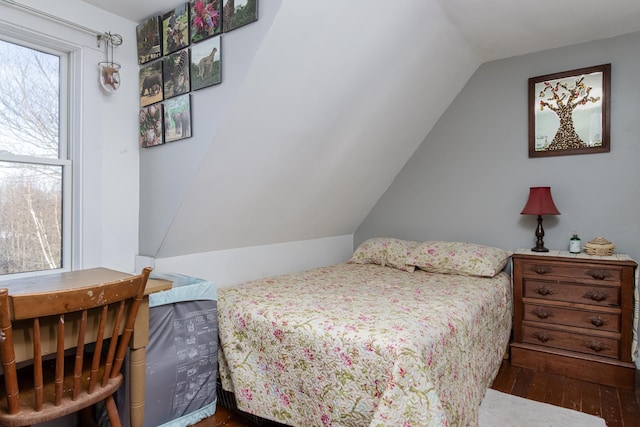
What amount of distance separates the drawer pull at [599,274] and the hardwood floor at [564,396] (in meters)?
0.68

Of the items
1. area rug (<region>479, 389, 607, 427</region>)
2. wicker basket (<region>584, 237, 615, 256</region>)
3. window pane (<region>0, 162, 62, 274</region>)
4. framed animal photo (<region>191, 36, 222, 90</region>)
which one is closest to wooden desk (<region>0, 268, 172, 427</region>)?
window pane (<region>0, 162, 62, 274</region>)

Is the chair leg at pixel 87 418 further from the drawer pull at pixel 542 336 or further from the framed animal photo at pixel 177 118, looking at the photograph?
the drawer pull at pixel 542 336

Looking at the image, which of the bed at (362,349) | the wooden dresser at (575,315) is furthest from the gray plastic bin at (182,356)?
the wooden dresser at (575,315)

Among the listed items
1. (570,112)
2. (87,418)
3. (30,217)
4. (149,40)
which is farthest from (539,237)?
(30,217)

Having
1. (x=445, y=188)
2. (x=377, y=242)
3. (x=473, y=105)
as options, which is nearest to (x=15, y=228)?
(x=377, y=242)

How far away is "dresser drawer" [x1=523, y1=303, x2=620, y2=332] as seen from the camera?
243 centimetres

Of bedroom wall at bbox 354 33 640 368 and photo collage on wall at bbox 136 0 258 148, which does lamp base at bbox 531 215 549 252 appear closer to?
bedroom wall at bbox 354 33 640 368

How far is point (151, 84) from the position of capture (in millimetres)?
2205

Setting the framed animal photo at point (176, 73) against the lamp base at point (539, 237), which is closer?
the framed animal photo at point (176, 73)

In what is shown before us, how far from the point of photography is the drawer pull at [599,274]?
2429mm

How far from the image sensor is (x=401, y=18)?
2.12 m

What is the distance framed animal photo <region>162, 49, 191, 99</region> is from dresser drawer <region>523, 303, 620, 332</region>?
8.70ft

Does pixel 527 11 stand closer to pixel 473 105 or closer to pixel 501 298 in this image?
pixel 473 105

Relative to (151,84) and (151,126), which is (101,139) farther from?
(151,84)
